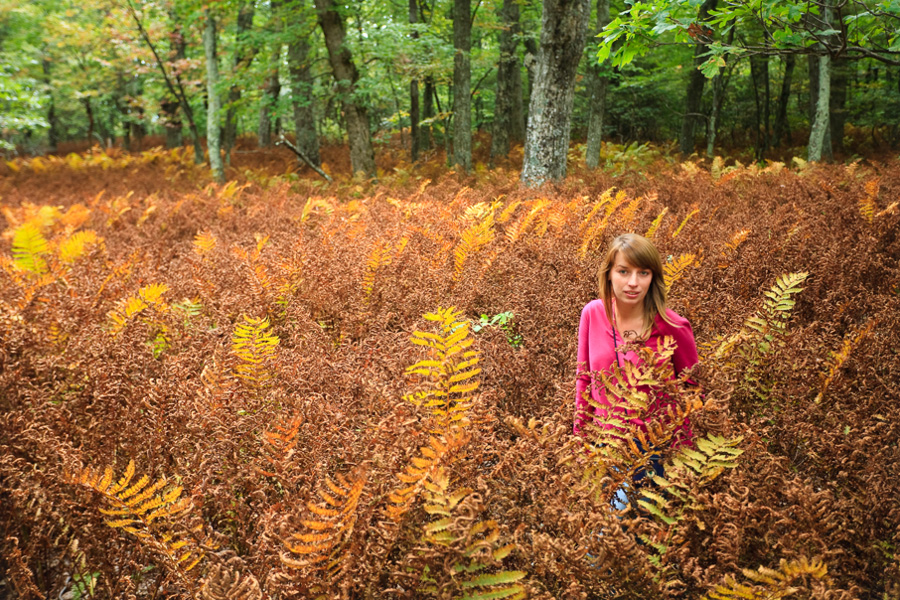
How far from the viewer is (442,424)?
2.12 meters

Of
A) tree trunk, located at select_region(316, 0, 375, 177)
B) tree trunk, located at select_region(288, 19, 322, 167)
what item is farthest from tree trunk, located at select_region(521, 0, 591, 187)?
tree trunk, located at select_region(288, 19, 322, 167)

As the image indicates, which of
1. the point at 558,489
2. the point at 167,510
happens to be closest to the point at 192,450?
the point at 167,510

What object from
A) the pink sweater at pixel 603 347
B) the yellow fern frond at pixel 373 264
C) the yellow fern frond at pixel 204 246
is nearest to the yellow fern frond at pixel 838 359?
the pink sweater at pixel 603 347

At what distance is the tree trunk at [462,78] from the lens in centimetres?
1144

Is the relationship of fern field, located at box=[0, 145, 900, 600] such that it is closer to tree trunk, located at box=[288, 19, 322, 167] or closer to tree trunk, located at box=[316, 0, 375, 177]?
tree trunk, located at box=[316, 0, 375, 177]

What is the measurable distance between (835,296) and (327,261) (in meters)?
3.89

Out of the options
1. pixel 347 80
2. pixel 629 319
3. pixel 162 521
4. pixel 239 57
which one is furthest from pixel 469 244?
pixel 239 57

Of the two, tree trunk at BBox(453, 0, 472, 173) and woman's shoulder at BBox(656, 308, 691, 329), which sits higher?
tree trunk at BBox(453, 0, 472, 173)

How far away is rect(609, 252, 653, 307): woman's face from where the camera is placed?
2436 millimetres

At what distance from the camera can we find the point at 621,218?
17.9 ft

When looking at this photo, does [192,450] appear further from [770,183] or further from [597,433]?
[770,183]

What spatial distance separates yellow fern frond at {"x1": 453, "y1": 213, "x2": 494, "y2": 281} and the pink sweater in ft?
5.69

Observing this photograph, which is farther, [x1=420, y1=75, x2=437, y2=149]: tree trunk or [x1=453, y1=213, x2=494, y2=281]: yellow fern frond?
[x1=420, y1=75, x2=437, y2=149]: tree trunk

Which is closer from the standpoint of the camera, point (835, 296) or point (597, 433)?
point (597, 433)
